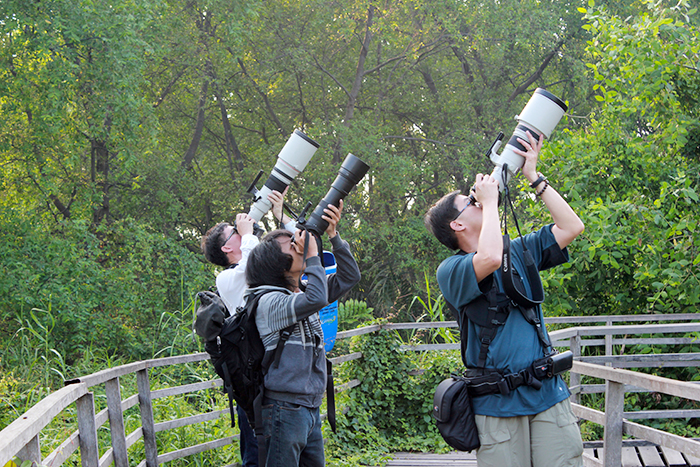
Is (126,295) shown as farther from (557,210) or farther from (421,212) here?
(557,210)

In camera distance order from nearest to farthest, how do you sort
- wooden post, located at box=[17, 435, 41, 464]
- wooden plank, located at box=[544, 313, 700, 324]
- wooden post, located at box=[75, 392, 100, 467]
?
wooden post, located at box=[17, 435, 41, 464] < wooden post, located at box=[75, 392, 100, 467] < wooden plank, located at box=[544, 313, 700, 324]

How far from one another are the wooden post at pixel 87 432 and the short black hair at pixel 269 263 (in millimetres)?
764

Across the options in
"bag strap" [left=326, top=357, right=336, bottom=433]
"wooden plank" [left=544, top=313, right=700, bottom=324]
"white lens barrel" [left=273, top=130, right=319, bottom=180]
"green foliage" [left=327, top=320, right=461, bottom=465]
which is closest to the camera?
"bag strap" [left=326, top=357, right=336, bottom=433]

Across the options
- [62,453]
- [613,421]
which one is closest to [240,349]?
[62,453]

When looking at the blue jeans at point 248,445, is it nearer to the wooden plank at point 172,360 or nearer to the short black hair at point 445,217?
the wooden plank at point 172,360

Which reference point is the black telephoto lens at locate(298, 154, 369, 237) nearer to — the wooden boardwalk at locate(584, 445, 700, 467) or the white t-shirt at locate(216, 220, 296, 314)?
the white t-shirt at locate(216, 220, 296, 314)

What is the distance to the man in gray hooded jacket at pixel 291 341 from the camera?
2.47 meters

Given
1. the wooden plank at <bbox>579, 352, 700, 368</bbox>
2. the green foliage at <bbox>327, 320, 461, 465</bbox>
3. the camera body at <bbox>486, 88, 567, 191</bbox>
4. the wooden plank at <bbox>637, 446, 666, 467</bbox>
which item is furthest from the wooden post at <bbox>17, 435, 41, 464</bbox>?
the wooden plank at <bbox>579, 352, 700, 368</bbox>

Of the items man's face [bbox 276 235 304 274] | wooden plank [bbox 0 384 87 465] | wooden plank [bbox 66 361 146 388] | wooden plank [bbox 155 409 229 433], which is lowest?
wooden plank [bbox 155 409 229 433]

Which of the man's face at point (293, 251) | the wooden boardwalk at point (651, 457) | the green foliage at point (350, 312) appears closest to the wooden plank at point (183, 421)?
the man's face at point (293, 251)

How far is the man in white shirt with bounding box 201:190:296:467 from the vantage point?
2.95m

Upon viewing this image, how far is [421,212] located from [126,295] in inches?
257

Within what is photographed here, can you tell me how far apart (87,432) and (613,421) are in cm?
219

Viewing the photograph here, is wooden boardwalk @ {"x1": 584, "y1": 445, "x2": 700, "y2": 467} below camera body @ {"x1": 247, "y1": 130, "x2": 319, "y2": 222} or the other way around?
below
